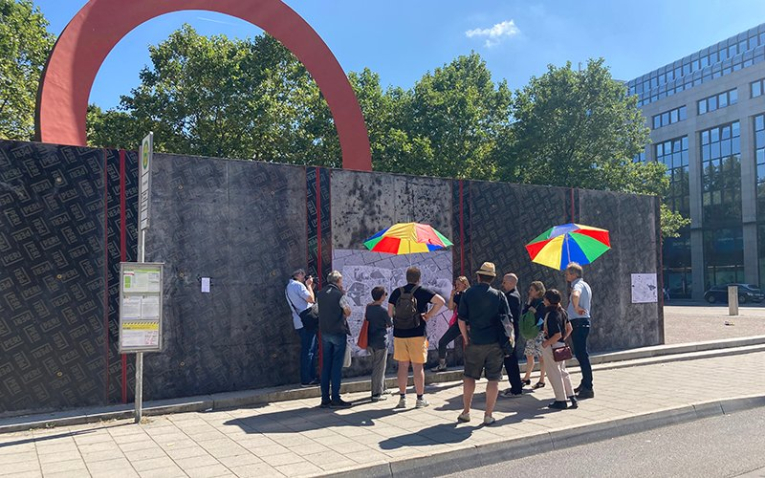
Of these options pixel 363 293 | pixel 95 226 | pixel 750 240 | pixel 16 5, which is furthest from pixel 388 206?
pixel 750 240

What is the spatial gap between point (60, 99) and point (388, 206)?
5.02 m

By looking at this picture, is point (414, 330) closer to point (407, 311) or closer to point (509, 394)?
point (407, 311)

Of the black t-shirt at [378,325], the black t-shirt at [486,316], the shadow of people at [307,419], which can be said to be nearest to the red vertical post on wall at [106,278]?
the shadow of people at [307,419]

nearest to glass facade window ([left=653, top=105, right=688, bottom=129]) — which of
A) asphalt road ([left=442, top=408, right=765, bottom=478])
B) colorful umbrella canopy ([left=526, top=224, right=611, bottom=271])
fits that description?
colorful umbrella canopy ([left=526, top=224, right=611, bottom=271])

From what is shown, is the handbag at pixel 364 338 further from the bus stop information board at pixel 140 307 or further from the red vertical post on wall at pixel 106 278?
the red vertical post on wall at pixel 106 278

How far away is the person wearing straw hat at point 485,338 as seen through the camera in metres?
6.61

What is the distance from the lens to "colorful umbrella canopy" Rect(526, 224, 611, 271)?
870cm

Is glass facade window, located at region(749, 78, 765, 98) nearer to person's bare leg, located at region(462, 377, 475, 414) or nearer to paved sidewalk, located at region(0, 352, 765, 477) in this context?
paved sidewalk, located at region(0, 352, 765, 477)

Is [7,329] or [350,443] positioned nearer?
[350,443]

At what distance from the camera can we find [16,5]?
62.2ft

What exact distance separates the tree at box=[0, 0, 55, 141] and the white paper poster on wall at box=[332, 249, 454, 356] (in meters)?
13.3

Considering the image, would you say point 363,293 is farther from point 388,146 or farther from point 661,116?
point 661,116

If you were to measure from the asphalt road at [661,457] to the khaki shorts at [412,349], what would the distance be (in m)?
2.04

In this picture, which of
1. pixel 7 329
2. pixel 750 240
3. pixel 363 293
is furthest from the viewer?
pixel 750 240
